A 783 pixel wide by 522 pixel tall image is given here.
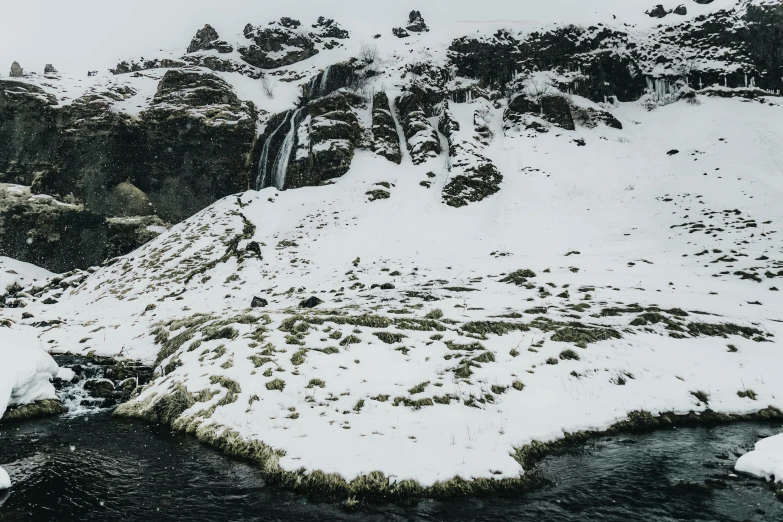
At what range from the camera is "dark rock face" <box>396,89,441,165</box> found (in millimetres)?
53000

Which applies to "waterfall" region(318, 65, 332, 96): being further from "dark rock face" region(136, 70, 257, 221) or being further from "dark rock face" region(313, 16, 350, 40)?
"dark rock face" region(313, 16, 350, 40)

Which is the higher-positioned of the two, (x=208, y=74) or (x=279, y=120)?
(x=208, y=74)

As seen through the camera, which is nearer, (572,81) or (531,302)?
(531,302)

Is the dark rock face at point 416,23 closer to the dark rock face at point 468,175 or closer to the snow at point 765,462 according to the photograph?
the dark rock face at point 468,175

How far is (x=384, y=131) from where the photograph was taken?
5641 centimetres

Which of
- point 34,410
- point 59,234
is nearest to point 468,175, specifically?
point 34,410

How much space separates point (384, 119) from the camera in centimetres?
5834

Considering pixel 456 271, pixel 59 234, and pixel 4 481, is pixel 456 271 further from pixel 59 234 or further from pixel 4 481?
pixel 59 234

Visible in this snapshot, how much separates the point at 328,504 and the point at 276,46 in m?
90.5

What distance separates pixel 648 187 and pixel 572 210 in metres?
8.53

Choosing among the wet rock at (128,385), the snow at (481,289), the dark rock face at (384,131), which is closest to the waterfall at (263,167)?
the snow at (481,289)

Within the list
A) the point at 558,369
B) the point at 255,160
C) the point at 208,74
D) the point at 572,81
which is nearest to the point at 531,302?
the point at 558,369

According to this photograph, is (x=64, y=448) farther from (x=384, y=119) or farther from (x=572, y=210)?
(x=384, y=119)

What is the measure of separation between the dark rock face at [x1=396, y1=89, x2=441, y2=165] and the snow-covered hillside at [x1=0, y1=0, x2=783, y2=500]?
0.35 meters
